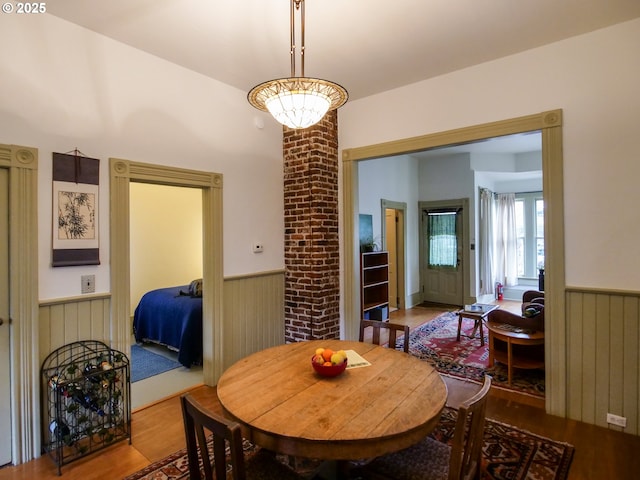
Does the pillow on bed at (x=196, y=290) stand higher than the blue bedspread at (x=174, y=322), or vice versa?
the pillow on bed at (x=196, y=290)

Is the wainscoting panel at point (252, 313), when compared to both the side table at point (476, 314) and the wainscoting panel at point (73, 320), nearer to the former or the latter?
the wainscoting panel at point (73, 320)

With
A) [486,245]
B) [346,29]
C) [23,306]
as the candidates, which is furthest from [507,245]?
[23,306]

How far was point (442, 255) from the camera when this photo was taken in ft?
24.8

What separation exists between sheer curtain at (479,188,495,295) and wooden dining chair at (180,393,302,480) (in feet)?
Answer: 23.1

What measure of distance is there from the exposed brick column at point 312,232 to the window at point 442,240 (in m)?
4.23

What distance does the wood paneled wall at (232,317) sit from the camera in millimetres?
2447

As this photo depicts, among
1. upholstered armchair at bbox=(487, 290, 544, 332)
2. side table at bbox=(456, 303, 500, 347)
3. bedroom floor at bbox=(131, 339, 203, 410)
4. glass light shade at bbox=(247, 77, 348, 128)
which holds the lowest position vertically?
bedroom floor at bbox=(131, 339, 203, 410)

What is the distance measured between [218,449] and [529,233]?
8949mm

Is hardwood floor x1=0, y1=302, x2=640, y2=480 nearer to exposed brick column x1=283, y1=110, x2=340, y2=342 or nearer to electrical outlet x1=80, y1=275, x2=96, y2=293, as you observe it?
electrical outlet x1=80, y1=275, x2=96, y2=293

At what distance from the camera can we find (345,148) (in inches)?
161

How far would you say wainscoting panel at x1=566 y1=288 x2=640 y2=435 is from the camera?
255 centimetres

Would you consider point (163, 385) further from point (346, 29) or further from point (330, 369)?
point (346, 29)

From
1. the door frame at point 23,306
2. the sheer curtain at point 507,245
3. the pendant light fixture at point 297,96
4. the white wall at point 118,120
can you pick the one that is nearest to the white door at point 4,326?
the door frame at point 23,306

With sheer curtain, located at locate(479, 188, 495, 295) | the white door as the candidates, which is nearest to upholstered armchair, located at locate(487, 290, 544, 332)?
sheer curtain, located at locate(479, 188, 495, 295)
